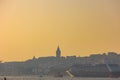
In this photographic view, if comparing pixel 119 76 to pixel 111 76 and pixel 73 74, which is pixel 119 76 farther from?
pixel 73 74

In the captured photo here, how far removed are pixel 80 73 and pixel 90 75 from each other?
6.07 meters

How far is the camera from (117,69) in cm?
19550

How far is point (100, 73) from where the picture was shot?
623 feet

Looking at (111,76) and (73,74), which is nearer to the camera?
(111,76)

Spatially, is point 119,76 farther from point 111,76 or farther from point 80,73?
point 80,73

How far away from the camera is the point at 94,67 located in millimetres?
194750

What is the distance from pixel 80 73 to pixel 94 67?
5.54 meters

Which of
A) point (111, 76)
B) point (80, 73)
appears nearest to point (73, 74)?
point (80, 73)

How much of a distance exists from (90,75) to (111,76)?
7.60m

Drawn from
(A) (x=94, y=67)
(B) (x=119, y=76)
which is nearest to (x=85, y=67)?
(A) (x=94, y=67)

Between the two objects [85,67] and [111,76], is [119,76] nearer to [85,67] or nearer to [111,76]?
[111,76]

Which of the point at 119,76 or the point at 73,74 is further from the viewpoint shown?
the point at 73,74

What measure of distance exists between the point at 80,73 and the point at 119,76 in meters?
15.0

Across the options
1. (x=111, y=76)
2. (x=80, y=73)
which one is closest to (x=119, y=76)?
(x=111, y=76)
